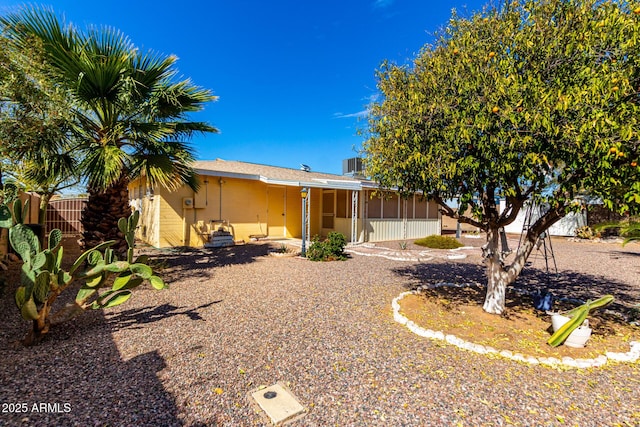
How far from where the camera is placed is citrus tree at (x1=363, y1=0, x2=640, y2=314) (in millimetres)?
3014

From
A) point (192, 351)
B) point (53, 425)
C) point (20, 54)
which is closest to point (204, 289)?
point (192, 351)

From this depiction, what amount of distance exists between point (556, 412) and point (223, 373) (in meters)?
3.17

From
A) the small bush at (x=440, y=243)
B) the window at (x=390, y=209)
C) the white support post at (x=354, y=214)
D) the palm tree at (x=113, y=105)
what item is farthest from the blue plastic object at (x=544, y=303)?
the window at (x=390, y=209)

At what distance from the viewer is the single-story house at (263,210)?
11.9m

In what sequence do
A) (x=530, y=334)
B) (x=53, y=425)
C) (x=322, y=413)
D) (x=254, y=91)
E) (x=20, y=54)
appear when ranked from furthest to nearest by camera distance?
(x=254, y=91), (x=20, y=54), (x=530, y=334), (x=322, y=413), (x=53, y=425)

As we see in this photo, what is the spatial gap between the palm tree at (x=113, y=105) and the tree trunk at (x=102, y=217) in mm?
19

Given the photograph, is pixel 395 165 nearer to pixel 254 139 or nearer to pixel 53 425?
pixel 53 425

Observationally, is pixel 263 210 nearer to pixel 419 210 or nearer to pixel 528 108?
pixel 419 210

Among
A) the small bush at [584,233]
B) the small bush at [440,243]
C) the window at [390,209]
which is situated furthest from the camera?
the small bush at [584,233]

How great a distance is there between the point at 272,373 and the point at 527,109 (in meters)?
3.91

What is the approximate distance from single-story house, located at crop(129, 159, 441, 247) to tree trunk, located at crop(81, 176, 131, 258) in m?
3.96

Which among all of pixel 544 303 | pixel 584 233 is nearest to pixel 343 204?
pixel 544 303

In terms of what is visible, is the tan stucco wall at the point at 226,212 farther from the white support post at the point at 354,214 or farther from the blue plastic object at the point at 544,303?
the blue plastic object at the point at 544,303

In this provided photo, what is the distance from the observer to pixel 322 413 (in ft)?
8.49
